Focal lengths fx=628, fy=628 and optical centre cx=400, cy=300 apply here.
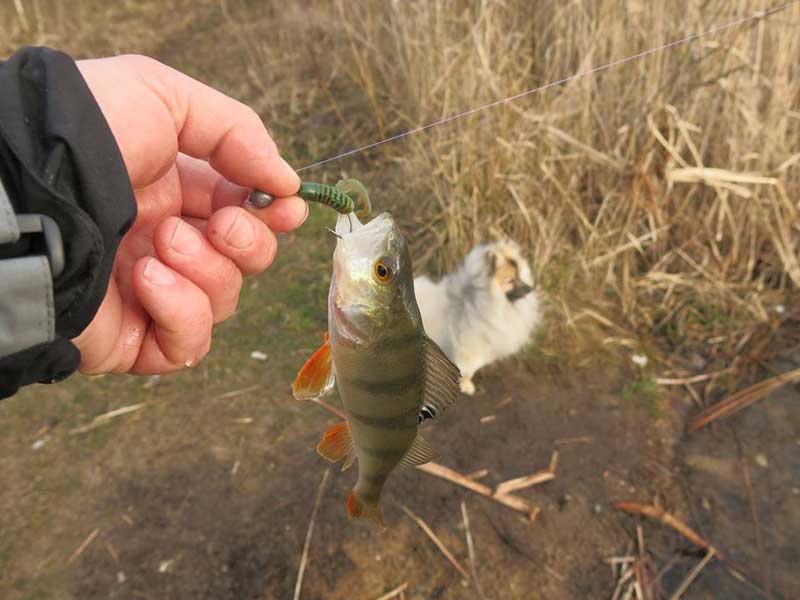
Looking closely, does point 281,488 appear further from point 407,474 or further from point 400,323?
point 400,323

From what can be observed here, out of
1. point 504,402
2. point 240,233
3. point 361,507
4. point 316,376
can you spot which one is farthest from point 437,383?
point 504,402

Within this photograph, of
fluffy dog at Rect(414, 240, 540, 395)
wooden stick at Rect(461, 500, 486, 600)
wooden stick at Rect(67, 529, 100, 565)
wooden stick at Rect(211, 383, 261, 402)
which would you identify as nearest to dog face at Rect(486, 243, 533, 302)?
fluffy dog at Rect(414, 240, 540, 395)

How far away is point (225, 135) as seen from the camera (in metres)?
1.57

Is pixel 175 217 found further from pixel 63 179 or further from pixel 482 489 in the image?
pixel 482 489

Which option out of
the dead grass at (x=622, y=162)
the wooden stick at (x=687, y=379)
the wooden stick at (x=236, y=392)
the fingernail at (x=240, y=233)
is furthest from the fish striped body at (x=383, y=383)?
the wooden stick at (x=687, y=379)

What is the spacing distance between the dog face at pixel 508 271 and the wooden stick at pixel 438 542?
4.29 ft

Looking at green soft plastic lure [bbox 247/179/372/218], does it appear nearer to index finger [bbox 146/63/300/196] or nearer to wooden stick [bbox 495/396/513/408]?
index finger [bbox 146/63/300/196]

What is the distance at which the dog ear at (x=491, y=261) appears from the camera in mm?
3511

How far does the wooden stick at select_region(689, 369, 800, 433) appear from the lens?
11.7 ft

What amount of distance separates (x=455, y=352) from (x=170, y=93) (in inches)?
100

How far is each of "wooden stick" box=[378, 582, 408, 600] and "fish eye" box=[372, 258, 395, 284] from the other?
193 cm

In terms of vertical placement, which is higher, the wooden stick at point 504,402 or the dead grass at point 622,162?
the dead grass at point 622,162

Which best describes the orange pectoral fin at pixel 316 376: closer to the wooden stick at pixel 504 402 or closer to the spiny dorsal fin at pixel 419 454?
the spiny dorsal fin at pixel 419 454

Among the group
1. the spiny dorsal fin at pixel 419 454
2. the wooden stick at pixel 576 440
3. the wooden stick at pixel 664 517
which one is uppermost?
the spiny dorsal fin at pixel 419 454
